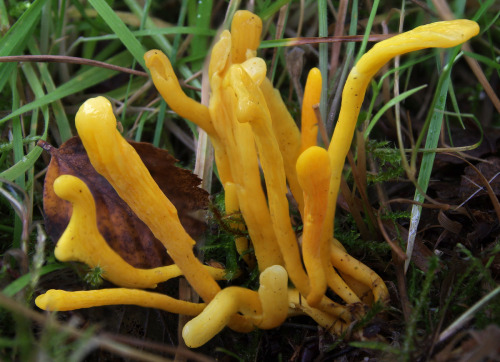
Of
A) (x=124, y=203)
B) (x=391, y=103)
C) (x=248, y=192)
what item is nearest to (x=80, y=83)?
(x=124, y=203)

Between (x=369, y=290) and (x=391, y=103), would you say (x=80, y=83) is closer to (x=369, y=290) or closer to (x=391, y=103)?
(x=391, y=103)

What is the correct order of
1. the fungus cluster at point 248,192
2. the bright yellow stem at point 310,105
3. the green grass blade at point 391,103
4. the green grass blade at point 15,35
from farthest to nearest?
the green grass blade at point 15,35, the green grass blade at point 391,103, the bright yellow stem at point 310,105, the fungus cluster at point 248,192

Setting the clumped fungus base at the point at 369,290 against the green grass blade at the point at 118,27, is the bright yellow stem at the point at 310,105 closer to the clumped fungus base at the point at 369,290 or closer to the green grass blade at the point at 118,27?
the clumped fungus base at the point at 369,290

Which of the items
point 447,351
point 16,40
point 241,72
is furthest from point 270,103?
point 16,40

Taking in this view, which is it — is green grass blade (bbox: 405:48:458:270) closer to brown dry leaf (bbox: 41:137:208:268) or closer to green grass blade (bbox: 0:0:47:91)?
brown dry leaf (bbox: 41:137:208:268)

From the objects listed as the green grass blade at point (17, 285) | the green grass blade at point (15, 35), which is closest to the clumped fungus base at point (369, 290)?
the green grass blade at point (17, 285)

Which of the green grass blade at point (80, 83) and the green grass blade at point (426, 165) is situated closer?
the green grass blade at point (426, 165)

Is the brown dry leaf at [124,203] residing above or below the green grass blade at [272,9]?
below

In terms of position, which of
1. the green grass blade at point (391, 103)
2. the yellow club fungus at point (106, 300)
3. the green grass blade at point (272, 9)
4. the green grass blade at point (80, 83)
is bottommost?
the yellow club fungus at point (106, 300)
